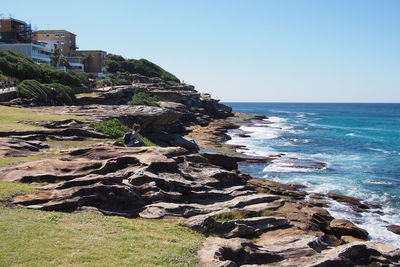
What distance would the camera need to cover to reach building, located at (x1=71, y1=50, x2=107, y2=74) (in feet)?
398

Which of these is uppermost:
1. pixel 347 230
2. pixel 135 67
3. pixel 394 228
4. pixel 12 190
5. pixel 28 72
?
pixel 135 67

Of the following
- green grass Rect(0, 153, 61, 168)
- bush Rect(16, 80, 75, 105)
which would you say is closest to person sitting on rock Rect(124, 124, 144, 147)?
green grass Rect(0, 153, 61, 168)

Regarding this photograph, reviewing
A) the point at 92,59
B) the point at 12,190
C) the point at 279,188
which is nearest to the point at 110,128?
the point at 279,188

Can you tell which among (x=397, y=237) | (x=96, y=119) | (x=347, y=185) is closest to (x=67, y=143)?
(x=96, y=119)

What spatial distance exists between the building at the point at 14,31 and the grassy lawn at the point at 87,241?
8787 cm

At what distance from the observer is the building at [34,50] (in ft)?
280

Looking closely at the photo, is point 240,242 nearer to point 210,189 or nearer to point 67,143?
point 210,189

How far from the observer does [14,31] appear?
90.8m

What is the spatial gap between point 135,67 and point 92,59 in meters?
27.4

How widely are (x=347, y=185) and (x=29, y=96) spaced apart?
40.1 m

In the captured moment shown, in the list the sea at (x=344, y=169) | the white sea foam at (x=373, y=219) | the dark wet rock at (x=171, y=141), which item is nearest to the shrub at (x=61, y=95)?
the dark wet rock at (x=171, y=141)

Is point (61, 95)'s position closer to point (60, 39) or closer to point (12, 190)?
point (12, 190)

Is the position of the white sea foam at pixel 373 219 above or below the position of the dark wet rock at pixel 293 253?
below

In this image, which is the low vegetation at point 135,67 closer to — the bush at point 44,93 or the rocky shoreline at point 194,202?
the bush at point 44,93
